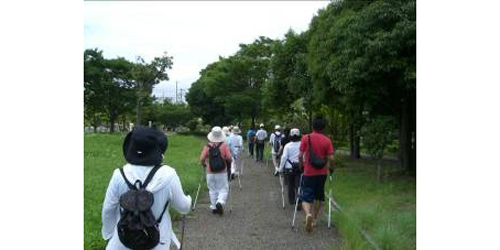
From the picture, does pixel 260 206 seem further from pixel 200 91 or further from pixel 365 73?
pixel 200 91

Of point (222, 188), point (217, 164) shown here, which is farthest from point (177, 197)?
point (222, 188)

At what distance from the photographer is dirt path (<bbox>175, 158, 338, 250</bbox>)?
7.24 metres

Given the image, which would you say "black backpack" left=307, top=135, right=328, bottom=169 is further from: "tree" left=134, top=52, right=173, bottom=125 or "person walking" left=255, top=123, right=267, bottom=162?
"tree" left=134, top=52, right=173, bottom=125

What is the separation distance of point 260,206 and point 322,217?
1.81 metres

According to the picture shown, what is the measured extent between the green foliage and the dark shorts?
6511mm

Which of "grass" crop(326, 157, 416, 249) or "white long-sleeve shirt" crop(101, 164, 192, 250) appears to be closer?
"white long-sleeve shirt" crop(101, 164, 192, 250)

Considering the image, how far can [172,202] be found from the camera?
13.5 feet

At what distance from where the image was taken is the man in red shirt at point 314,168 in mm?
7699

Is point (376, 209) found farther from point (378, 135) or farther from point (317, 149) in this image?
point (378, 135)

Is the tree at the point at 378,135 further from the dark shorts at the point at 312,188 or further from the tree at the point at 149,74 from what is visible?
the tree at the point at 149,74

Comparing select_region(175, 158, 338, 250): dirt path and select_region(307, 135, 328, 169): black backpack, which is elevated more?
select_region(307, 135, 328, 169): black backpack

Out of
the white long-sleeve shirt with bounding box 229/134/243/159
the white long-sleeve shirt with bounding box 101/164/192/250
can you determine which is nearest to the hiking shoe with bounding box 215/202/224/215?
the white long-sleeve shirt with bounding box 229/134/243/159

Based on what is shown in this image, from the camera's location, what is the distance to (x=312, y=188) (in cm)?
788

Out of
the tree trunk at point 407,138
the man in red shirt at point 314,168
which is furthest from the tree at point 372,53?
the man in red shirt at point 314,168
